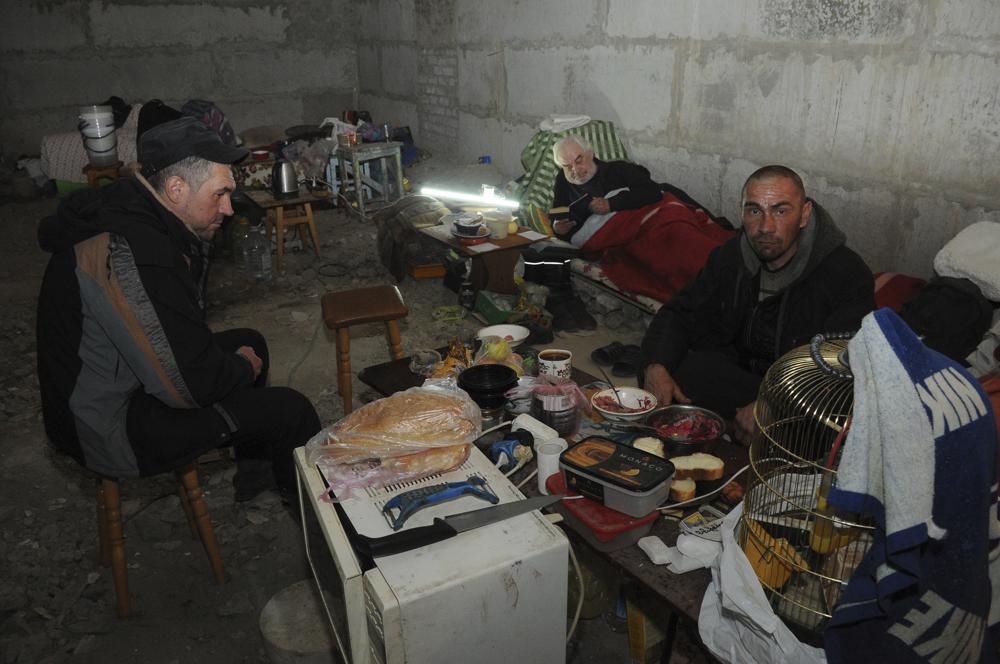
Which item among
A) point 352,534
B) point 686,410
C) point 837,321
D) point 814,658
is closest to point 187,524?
point 352,534

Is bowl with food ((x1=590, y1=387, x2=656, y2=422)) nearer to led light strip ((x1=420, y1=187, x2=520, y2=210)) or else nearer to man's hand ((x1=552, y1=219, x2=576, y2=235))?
man's hand ((x1=552, y1=219, x2=576, y2=235))

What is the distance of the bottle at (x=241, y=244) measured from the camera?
6.45 m

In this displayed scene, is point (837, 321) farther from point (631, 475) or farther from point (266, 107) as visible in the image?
point (266, 107)

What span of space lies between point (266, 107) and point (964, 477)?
10.6 metres

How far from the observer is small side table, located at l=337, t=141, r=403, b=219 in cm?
731

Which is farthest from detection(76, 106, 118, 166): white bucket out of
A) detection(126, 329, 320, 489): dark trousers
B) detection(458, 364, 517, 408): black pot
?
detection(458, 364, 517, 408): black pot

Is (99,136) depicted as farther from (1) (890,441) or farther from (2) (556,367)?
(1) (890,441)

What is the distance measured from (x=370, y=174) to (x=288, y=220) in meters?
1.83

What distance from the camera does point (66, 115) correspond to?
9.18 meters

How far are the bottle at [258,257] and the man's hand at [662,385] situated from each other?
4446 mm

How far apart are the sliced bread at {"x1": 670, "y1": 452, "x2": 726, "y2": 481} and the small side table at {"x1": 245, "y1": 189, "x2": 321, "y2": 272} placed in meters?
5.13

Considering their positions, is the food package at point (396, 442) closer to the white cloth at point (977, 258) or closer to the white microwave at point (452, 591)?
the white microwave at point (452, 591)

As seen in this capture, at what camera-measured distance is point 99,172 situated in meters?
6.50

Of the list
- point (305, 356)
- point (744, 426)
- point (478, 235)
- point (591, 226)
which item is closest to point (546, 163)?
point (591, 226)
